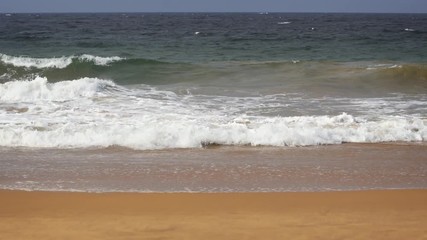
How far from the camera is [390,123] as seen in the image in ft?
33.5

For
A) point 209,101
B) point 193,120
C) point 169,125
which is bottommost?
point 209,101

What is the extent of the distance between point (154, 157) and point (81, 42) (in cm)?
2710

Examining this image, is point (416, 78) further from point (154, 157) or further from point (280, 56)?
point (154, 157)

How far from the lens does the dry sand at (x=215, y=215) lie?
511 cm

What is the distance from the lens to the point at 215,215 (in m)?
5.64

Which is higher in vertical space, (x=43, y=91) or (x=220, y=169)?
(x=43, y=91)

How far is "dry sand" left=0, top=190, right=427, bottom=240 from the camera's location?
16.8 feet

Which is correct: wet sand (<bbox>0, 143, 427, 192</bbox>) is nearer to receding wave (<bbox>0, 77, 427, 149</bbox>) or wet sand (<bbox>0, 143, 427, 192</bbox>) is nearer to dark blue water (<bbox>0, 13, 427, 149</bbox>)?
receding wave (<bbox>0, 77, 427, 149</bbox>)

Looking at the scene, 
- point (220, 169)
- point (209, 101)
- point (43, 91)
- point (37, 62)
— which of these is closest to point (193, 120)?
point (209, 101)

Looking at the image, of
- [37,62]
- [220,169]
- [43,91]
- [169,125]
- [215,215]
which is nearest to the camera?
[215,215]

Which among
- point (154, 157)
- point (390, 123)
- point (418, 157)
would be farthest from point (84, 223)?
point (390, 123)

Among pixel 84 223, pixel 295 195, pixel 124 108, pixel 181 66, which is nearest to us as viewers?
pixel 84 223

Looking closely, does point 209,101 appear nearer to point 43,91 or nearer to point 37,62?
point 43,91

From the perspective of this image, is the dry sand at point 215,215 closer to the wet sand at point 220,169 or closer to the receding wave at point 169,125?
the wet sand at point 220,169
